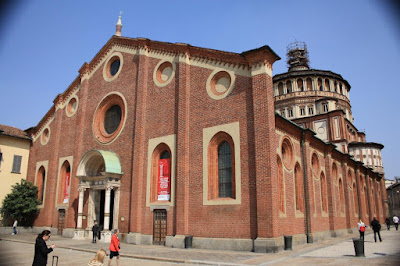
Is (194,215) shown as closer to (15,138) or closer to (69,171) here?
(69,171)

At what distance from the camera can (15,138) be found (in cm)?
3009

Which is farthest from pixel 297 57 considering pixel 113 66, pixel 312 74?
pixel 113 66

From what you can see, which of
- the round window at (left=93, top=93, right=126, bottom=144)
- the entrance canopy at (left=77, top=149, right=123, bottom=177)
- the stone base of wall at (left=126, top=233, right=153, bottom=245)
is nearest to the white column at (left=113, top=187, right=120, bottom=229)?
the entrance canopy at (left=77, top=149, right=123, bottom=177)

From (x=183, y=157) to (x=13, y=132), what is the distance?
67.9 ft

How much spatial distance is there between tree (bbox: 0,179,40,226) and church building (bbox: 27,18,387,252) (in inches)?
29.8

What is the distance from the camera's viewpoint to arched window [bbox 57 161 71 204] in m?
26.2

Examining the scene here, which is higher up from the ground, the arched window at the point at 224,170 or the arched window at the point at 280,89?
the arched window at the point at 280,89

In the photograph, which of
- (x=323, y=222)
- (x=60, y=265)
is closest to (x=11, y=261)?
(x=60, y=265)

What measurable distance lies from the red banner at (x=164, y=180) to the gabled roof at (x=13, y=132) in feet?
57.0

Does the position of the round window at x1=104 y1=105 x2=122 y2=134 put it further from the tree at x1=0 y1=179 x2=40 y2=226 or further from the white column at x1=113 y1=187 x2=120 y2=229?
the tree at x1=0 y1=179 x2=40 y2=226

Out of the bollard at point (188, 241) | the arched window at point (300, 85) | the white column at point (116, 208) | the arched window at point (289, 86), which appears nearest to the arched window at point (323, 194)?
the bollard at point (188, 241)

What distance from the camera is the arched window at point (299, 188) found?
20016mm

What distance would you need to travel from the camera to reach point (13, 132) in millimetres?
30562

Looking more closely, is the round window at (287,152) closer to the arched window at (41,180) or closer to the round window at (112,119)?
the round window at (112,119)
